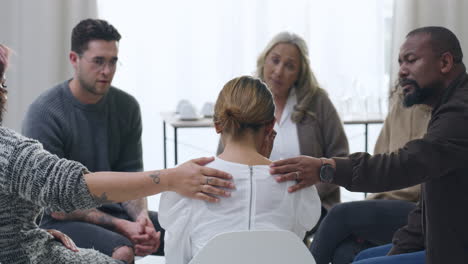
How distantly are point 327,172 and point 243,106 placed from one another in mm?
325

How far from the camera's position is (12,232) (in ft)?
5.08

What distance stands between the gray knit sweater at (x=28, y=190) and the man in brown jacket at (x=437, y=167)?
19.6 inches

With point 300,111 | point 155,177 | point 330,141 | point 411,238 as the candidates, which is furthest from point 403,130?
point 155,177

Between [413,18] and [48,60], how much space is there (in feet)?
7.84

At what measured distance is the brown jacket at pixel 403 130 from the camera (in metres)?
2.60

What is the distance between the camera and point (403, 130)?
2.71 metres

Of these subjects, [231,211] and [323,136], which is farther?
[323,136]

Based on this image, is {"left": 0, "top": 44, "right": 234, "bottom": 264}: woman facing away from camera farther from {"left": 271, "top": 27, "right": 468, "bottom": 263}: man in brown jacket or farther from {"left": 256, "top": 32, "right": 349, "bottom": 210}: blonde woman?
{"left": 256, "top": 32, "right": 349, "bottom": 210}: blonde woman

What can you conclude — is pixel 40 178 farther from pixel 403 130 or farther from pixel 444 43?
pixel 403 130

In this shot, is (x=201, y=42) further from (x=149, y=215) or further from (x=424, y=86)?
(x=424, y=86)

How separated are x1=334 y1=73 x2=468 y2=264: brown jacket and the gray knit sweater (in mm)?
728

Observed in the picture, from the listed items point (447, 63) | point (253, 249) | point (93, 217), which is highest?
point (447, 63)

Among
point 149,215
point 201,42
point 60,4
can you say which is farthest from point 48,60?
point 149,215

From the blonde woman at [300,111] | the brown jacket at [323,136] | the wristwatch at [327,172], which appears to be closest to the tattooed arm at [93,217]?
the brown jacket at [323,136]
